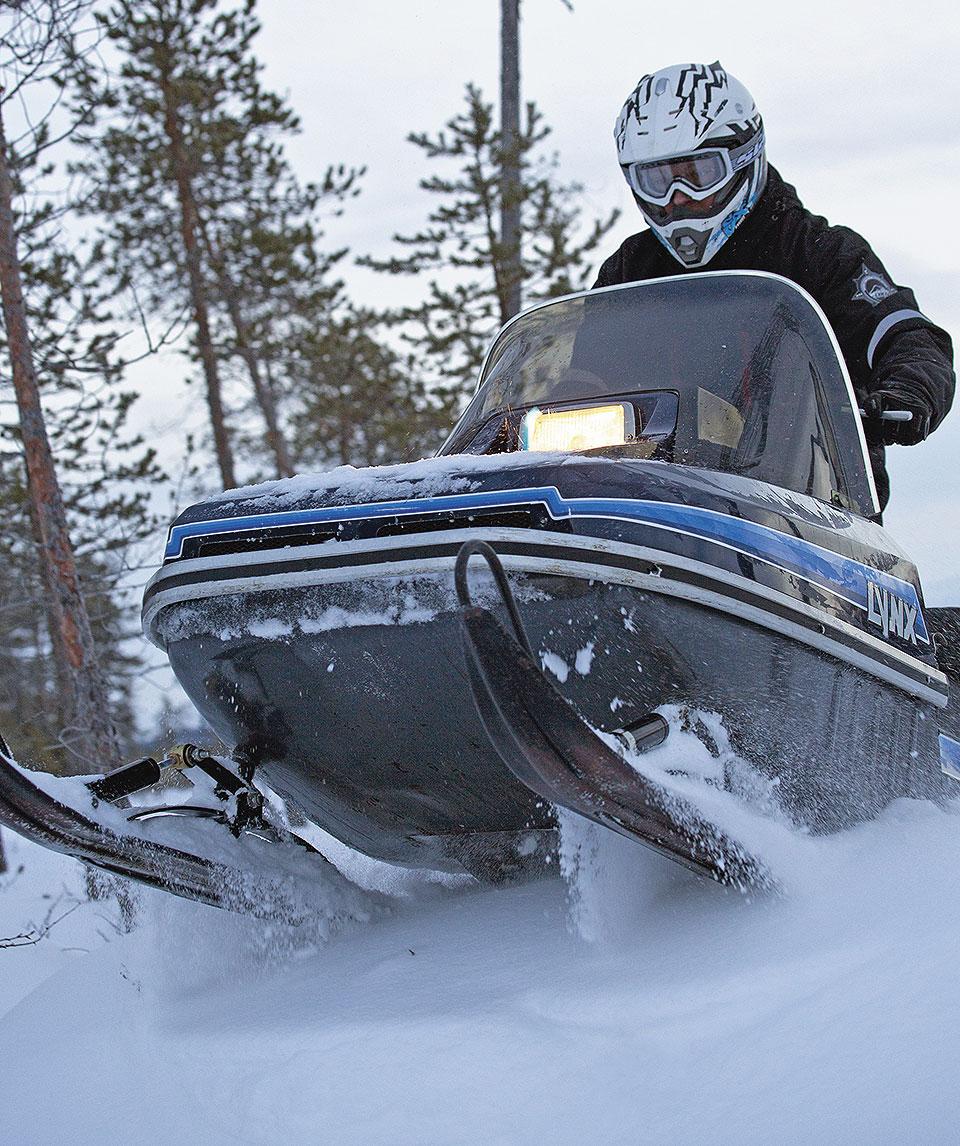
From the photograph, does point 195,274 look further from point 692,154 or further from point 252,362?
point 692,154

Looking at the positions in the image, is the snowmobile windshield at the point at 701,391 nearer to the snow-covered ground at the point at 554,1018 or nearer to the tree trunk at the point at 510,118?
the snow-covered ground at the point at 554,1018

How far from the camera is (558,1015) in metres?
2.25

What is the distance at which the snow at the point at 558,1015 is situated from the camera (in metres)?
1.91

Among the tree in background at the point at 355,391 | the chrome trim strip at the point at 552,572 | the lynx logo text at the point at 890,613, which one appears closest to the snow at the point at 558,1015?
the chrome trim strip at the point at 552,572

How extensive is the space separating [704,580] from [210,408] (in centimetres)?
1528

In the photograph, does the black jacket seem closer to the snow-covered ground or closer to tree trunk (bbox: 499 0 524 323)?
the snow-covered ground

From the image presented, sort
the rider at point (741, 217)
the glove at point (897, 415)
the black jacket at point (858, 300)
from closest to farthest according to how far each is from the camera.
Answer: the glove at point (897, 415), the black jacket at point (858, 300), the rider at point (741, 217)

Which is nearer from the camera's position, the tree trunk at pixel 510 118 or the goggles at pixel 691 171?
the goggles at pixel 691 171

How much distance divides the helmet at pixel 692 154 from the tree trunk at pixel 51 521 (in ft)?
14.0

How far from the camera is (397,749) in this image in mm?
2791

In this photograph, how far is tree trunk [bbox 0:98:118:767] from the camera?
271 inches

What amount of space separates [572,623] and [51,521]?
17.7ft

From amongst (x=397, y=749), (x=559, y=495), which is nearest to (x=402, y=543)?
(x=559, y=495)

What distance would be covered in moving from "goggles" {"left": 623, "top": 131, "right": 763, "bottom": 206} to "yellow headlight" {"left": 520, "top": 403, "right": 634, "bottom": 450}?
1124 mm
